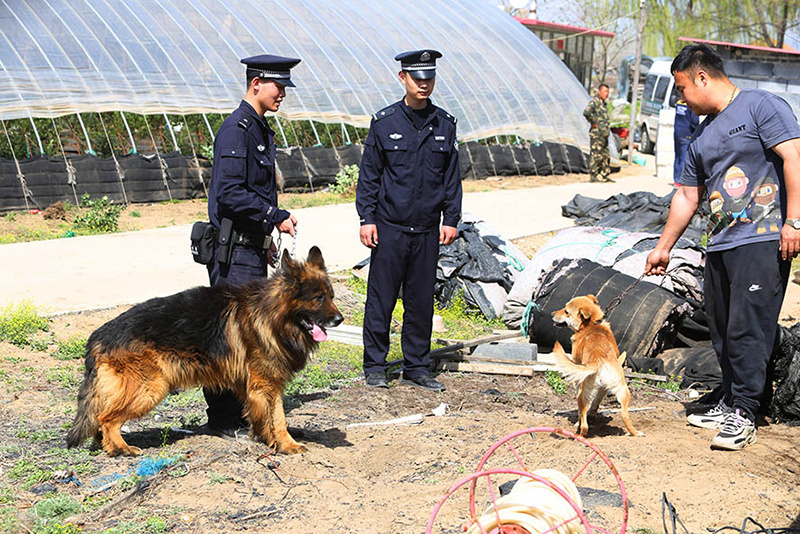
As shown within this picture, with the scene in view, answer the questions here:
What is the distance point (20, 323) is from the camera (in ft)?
24.2

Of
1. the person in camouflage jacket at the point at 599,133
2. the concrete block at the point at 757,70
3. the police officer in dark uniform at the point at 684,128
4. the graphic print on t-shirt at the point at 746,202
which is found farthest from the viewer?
the person in camouflage jacket at the point at 599,133

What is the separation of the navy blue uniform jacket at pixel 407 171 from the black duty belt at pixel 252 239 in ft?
4.05

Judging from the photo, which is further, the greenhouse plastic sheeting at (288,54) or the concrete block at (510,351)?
the greenhouse plastic sheeting at (288,54)

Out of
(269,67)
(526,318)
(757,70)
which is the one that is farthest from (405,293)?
(757,70)

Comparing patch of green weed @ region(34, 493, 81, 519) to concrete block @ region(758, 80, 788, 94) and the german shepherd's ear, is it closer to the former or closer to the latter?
the german shepherd's ear

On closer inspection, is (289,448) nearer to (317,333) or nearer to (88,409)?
(317,333)

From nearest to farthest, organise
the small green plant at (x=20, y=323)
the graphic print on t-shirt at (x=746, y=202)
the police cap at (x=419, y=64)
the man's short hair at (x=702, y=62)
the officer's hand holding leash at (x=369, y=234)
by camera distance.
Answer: the graphic print on t-shirt at (x=746, y=202)
the man's short hair at (x=702, y=62)
the police cap at (x=419, y=64)
the officer's hand holding leash at (x=369, y=234)
the small green plant at (x=20, y=323)

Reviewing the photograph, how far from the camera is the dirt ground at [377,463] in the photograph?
13.6 ft

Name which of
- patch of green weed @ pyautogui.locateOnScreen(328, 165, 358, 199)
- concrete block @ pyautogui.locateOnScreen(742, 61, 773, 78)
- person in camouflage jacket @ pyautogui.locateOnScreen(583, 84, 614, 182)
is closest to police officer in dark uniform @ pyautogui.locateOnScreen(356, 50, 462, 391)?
patch of green weed @ pyautogui.locateOnScreen(328, 165, 358, 199)

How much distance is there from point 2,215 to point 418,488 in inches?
439

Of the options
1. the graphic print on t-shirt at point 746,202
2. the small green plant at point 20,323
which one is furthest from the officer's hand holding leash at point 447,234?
the small green plant at point 20,323

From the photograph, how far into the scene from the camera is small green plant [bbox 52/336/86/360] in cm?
700

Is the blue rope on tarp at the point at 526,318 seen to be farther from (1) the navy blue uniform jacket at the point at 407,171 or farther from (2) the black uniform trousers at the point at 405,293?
(1) the navy blue uniform jacket at the point at 407,171

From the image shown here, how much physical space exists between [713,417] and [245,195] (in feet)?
11.0
